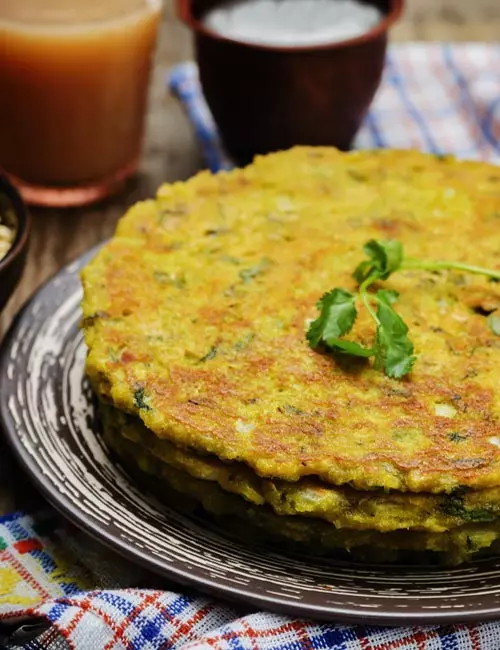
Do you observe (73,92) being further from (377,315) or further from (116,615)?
(116,615)

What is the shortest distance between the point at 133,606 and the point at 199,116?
2471 millimetres

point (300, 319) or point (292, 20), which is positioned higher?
point (300, 319)

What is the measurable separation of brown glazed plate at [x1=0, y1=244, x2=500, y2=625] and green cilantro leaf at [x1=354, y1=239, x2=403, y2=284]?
25.7 inches

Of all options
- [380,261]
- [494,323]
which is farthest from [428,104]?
[494,323]

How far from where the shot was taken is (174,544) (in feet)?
6.81

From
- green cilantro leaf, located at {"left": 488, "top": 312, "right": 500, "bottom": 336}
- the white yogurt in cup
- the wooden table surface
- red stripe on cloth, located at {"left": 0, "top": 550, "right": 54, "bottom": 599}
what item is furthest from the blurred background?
green cilantro leaf, located at {"left": 488, "top": 312, "right": 500, "bottom": 336}

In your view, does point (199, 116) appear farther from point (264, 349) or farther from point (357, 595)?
point (357, 595)

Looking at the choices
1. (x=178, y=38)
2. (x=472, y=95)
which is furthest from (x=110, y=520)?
(x=178, y=38)

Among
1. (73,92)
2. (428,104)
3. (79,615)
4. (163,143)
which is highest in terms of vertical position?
(79,615)

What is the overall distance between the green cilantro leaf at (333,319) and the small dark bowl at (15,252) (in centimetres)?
79

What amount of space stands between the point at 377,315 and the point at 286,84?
1594 mm

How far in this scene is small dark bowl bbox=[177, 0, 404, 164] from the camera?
3576 mm

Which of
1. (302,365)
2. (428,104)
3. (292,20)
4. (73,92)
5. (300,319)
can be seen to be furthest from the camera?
(428,104)

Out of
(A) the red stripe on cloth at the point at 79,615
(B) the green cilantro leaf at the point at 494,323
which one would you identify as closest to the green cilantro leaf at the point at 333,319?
(B) the green cilantro leaf at the point at 494,323
